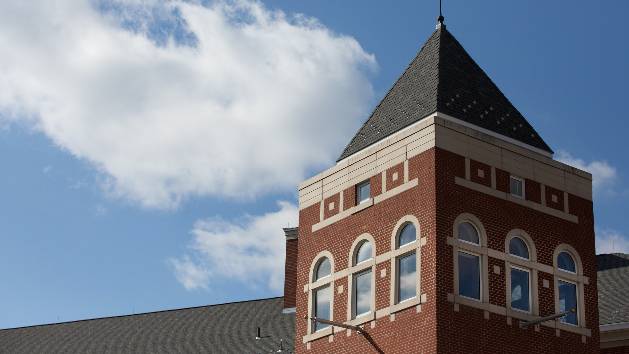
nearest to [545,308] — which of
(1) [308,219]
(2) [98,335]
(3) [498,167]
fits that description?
(3) [498,167]

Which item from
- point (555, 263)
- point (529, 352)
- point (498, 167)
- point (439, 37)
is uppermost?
point (439, 37)

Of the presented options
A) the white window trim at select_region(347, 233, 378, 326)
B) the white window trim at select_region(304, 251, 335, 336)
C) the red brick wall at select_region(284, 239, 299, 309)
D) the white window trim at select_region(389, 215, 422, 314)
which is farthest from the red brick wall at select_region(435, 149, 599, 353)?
the red brick wall at select_region(284, 239, 299, 309)

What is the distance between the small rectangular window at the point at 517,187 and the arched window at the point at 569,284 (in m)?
1.81

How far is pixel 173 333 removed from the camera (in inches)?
2072

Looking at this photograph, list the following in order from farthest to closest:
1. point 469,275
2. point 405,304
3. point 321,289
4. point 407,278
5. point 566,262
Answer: point 321,289 < point 566,262 < point 407,278 < point 469,275 < point 405,304

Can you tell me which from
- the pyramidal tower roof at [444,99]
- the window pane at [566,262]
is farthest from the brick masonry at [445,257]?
the pyramidal tower roof at [444,99]

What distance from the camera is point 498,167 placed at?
35000mm

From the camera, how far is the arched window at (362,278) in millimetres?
34750

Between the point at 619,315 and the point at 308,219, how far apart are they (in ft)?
34.3

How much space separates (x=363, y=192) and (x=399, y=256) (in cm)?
273

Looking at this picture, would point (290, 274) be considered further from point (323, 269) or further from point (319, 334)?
point (319, 334)

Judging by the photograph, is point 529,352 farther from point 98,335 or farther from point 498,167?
point 98,335

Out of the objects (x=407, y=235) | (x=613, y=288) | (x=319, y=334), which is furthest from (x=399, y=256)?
(x=613, y=288)

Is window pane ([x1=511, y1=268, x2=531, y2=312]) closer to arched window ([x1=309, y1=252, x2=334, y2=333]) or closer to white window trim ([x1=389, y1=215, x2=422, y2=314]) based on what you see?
white window trim ([x1=389, y1=215, x2=422, y2=314])
